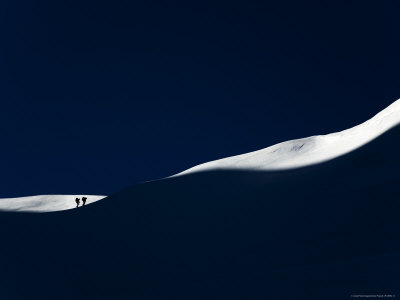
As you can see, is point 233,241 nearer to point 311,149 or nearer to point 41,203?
point 311,149

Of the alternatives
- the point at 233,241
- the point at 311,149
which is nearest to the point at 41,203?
the point at 311,149

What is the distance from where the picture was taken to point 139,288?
7883 millimetres

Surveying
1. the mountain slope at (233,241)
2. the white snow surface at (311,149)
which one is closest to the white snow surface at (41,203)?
the mountain slope at (233,241)

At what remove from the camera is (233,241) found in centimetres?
949

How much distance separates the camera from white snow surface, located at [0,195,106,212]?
2330cm

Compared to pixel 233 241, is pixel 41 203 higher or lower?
higher

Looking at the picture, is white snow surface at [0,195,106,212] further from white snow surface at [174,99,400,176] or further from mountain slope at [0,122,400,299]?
white snow surface at [174,99,400,176]

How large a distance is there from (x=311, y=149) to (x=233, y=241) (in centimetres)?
986

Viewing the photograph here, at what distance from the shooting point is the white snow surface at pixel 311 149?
15.6m

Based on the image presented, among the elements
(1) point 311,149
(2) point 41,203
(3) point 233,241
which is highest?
(2) point 41,203

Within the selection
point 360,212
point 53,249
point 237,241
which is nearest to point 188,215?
point 237,241

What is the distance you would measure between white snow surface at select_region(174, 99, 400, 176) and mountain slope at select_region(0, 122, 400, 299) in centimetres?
124

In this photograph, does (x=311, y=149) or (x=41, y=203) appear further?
(x=41, y=203)

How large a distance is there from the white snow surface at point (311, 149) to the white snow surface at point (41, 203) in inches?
381
